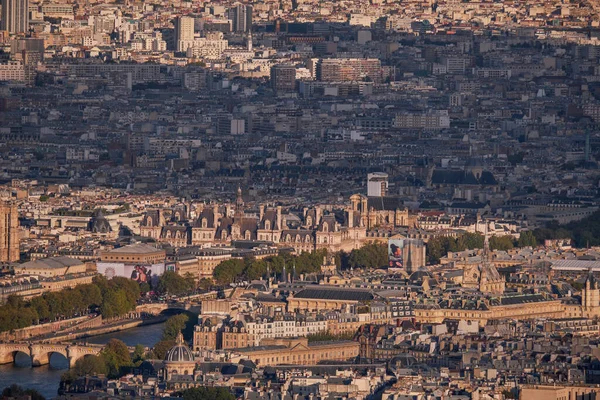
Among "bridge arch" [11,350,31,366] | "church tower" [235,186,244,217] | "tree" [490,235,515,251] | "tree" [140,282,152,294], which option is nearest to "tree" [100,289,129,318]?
"tree" [140,282,152,294]

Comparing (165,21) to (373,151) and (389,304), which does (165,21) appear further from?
(389,304)

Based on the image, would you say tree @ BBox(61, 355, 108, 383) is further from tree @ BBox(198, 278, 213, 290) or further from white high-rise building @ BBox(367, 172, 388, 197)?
white high-rise building @ BBox(367, 172, 388, 197)

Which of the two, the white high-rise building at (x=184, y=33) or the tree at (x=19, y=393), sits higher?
the tree at (x=19, y=393)

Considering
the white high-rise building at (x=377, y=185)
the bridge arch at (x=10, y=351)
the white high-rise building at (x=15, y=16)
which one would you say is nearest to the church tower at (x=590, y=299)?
the bridge arch at (x=10, y=351)

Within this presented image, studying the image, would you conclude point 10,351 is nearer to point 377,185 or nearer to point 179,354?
point 179,354

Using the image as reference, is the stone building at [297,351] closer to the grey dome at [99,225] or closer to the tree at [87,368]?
the tree at [87,368]
